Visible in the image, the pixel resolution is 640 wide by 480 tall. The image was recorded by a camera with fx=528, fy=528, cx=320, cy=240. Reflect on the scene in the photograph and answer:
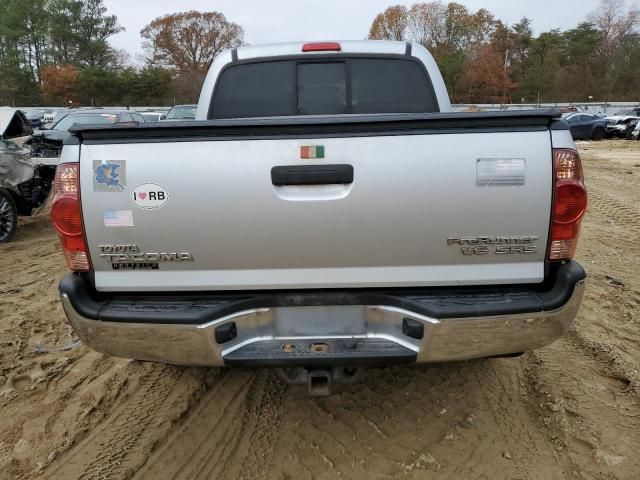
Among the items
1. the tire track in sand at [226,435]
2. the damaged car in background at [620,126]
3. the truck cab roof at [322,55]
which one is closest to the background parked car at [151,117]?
the truck cab roof at [322,55]

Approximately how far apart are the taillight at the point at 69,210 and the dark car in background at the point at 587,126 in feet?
96.6

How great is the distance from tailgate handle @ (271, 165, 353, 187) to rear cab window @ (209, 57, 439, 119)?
6.12 ft

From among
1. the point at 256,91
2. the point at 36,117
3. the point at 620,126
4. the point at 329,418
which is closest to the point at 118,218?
the point at 329,418

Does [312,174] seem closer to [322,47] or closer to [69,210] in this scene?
[69,210]

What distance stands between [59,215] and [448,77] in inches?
2676

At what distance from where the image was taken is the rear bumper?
2.38 m

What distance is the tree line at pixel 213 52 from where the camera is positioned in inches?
2416

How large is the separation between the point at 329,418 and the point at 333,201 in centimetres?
153

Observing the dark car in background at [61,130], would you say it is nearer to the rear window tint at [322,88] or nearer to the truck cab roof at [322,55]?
the truck cab roof at [322,55]

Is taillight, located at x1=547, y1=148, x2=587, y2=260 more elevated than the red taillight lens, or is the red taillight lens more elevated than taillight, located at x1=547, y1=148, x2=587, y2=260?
the red taillight lens

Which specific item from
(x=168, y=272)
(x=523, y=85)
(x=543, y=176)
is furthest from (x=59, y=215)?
(x=523, y=85)

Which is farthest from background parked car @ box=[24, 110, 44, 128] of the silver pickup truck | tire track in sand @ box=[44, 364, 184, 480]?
the silver pickup truck

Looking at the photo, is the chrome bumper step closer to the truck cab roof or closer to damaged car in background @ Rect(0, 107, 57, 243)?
the truck cab roof

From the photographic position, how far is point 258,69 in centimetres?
418
